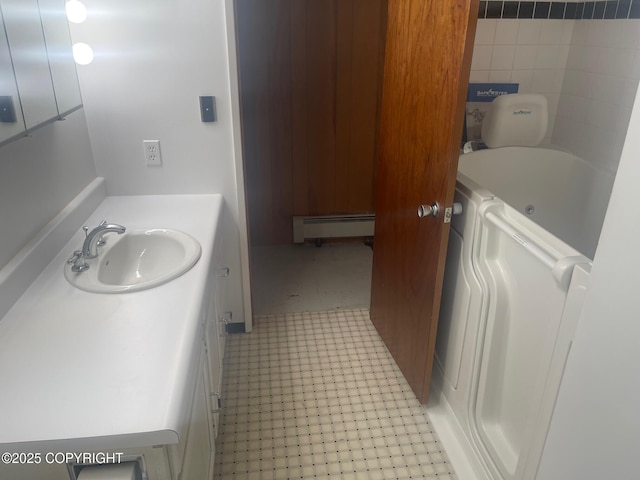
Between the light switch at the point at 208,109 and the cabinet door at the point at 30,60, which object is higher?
the cabinet door at the point at 30,60

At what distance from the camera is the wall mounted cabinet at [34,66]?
1.20 meters

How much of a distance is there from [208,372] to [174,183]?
2.99 ft

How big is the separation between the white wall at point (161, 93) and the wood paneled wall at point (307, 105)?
0.94 metres

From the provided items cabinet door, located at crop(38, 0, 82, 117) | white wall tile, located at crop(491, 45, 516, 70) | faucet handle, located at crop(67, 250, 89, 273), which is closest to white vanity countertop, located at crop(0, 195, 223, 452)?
faucet handle, located at crop(67, 250, 89, 273)

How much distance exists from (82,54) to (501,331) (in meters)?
1.78

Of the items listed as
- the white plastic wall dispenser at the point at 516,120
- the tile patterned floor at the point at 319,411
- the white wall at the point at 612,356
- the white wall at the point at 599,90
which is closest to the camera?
the white wall at the point at 612,356

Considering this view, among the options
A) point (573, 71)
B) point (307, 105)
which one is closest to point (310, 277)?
point (307, 105)

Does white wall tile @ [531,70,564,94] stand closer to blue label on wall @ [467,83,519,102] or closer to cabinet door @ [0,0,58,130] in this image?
blue label on wall @ [467,83,519,102]

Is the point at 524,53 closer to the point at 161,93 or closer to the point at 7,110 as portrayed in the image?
the point at 161,93

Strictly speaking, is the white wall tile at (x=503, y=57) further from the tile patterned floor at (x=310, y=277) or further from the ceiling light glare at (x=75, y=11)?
the ceiling light glare at (x=75, y=11)

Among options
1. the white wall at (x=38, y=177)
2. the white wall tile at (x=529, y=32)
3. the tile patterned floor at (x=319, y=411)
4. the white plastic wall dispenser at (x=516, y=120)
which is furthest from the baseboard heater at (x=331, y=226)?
the white wall at (x=38, y=177)

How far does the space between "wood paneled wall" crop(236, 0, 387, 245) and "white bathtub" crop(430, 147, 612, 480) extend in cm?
146

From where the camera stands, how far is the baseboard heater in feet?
10.4

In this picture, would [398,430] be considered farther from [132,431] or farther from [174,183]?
[174,183]
